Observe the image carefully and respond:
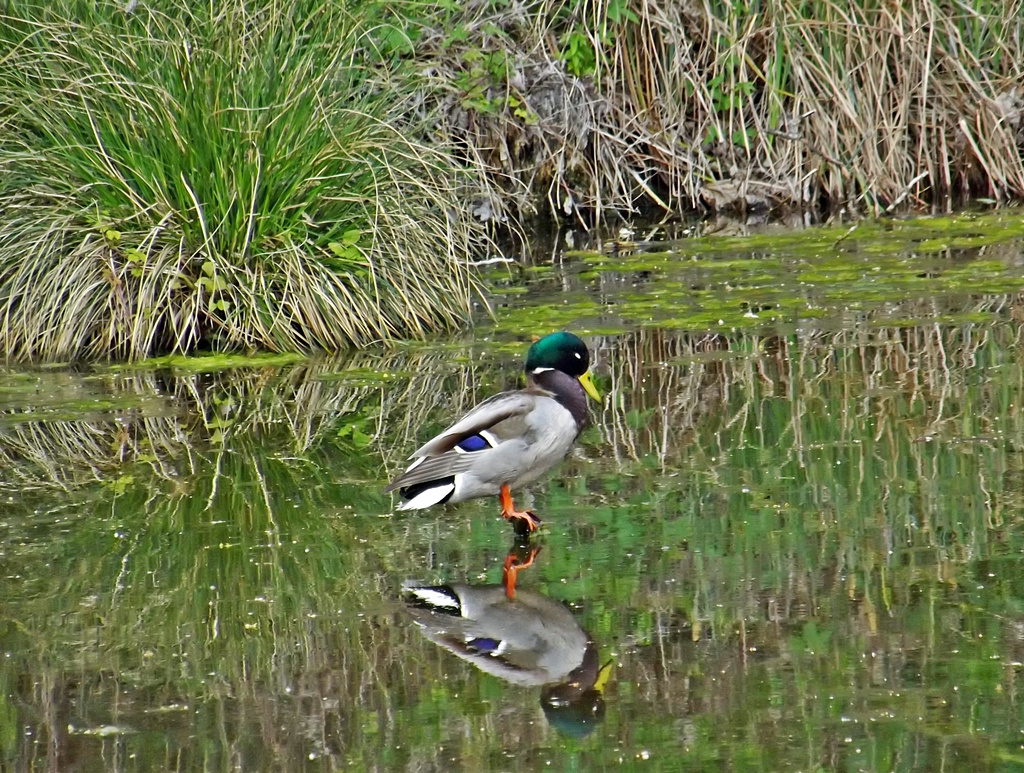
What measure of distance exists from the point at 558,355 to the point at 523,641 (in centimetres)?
147

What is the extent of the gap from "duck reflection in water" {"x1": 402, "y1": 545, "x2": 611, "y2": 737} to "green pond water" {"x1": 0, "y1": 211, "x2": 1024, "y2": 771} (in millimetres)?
16

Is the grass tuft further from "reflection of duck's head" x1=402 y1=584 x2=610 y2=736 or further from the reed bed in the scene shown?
"reflection of duck's head" x1=402 y1=584 x2=610 y2=736

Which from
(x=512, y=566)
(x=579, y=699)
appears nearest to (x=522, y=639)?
(x=579, y=699)

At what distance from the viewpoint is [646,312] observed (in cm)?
963

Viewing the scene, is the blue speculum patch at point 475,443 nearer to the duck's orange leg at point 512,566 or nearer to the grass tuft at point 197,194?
the duck's orange leg at point 512,566

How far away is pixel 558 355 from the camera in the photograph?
20.1 ft

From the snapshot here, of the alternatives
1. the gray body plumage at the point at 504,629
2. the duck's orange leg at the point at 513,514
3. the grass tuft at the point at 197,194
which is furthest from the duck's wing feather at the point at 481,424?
the grass tuft at the point at 197,194

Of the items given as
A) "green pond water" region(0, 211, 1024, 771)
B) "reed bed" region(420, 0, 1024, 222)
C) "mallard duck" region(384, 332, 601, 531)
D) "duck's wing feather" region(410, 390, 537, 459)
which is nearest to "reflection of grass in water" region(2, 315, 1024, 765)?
"green pond water" region(0, 211, 1024, 771)

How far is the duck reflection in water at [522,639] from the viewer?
453 centimetres

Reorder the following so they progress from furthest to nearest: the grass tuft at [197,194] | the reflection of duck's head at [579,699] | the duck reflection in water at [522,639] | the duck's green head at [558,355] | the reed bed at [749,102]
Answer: the reed bed at [749,102] < the grass tuft at [197,194] < the duck's green head at [558,355] < the duck reflection in water at [522,639] < the reflection of duck's head at [579,699]

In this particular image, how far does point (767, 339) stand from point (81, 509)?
4099mm

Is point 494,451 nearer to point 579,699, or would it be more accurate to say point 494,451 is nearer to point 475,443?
point 475,443

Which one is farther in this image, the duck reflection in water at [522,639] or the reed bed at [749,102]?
the reed bed at [749,102]

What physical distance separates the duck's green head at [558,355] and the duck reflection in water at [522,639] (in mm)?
Answer: 817
